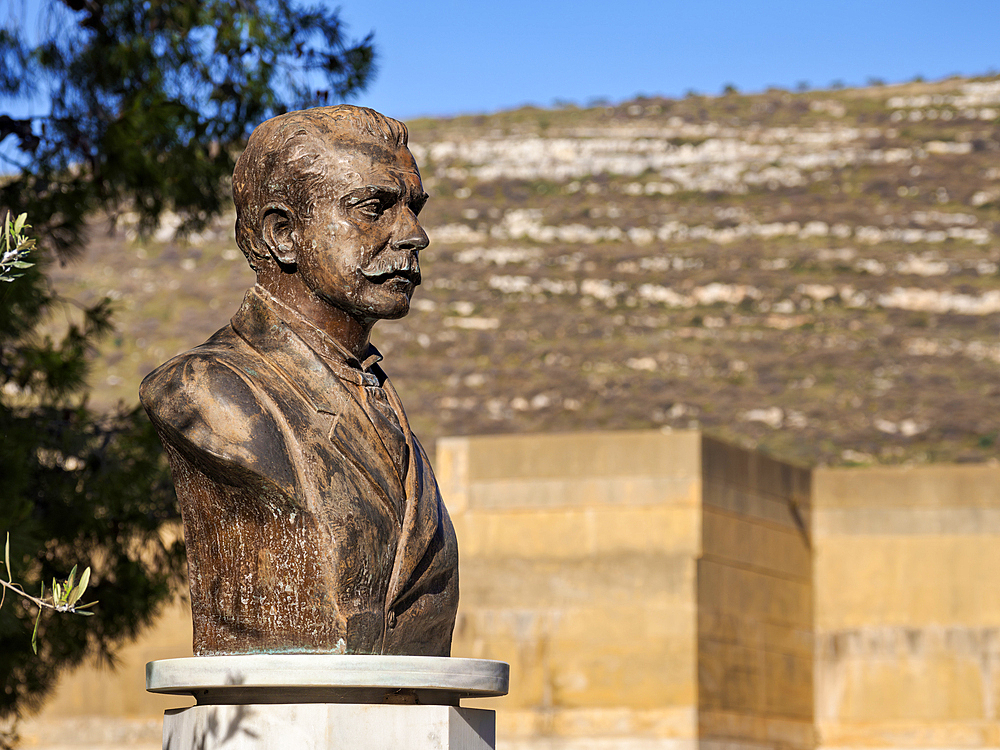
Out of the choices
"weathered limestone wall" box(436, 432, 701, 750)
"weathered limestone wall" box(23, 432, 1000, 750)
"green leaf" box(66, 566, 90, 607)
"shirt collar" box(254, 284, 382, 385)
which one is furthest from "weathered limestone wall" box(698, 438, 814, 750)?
"green leaf" box(66, 566, 90, 607)

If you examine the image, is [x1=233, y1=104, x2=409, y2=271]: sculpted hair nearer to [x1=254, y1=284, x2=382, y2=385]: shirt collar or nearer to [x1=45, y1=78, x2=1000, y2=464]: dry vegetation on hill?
[x1=254, y1=284, x2=382, y2=385]: shirt collar

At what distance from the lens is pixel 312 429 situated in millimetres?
3404

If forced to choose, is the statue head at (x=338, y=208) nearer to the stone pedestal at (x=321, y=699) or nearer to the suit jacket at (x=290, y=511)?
Result: the suit jacket at (x=290, y=511)

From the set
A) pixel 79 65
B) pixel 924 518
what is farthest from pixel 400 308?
pixel 924 518

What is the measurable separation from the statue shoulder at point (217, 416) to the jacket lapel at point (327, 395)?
0.11 m

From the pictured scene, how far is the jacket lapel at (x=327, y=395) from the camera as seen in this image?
11.3 ft

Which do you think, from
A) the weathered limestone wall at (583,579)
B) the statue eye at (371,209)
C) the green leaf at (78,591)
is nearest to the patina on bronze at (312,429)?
the statue eye at (371,209)

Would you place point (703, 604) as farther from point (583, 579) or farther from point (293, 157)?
point (293, 157)

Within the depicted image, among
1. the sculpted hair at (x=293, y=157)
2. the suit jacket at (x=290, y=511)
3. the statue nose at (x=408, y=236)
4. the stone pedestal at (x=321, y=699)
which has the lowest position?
the stone pedestal at (x=321, y=699)

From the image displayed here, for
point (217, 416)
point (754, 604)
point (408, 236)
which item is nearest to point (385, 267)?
point (408, 236)

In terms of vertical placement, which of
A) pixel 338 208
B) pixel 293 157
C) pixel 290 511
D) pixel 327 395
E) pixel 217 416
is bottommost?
pixel 290 511

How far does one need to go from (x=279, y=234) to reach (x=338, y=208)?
6.8 inches

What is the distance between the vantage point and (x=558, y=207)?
1708 inches

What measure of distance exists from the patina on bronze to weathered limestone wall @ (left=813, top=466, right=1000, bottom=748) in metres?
9.10
